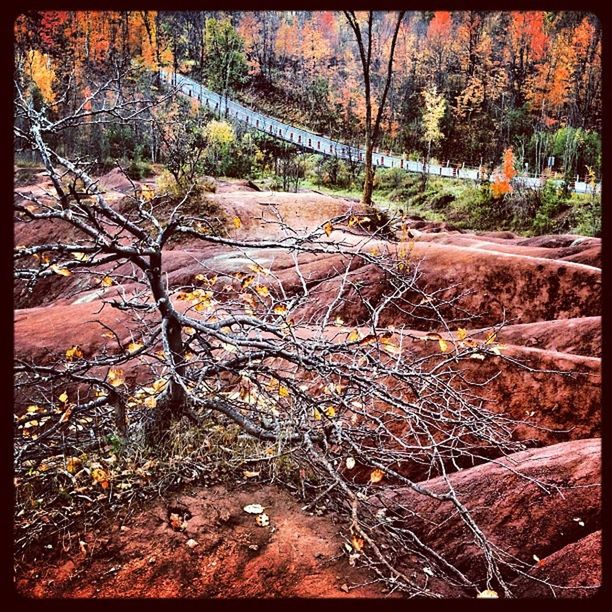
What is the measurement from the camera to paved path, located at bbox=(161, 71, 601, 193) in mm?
7602

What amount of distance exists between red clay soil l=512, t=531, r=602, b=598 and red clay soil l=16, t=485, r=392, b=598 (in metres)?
0.70

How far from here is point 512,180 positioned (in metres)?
11.6

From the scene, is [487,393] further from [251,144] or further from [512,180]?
[512,180]

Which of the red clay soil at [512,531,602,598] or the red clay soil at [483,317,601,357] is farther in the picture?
the red clay soil at [483,317,601,357]

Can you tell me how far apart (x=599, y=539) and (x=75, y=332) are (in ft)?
A: 17.6

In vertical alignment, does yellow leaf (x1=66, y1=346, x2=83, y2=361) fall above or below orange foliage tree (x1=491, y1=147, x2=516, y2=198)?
below

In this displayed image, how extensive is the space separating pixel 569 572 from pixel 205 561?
4.97 ft

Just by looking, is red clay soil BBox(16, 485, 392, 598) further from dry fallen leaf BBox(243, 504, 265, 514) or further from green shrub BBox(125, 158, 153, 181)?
green shrub BBox(125, 158, 153, 181)

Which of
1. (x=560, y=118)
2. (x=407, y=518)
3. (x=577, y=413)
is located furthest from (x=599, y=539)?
(x=560, y=118)

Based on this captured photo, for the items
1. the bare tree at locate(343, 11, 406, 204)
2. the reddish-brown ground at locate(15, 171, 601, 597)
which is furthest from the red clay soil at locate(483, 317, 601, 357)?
the bare tree at locate(343, 11, 406, 204)

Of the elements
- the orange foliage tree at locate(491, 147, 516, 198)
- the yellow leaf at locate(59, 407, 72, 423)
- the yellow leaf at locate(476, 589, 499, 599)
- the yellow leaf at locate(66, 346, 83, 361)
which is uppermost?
the orange foliage tree at locate(491, 147, 516, 198)

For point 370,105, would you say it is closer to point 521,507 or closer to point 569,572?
A: point 521,507

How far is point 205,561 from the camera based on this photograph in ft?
6.93
